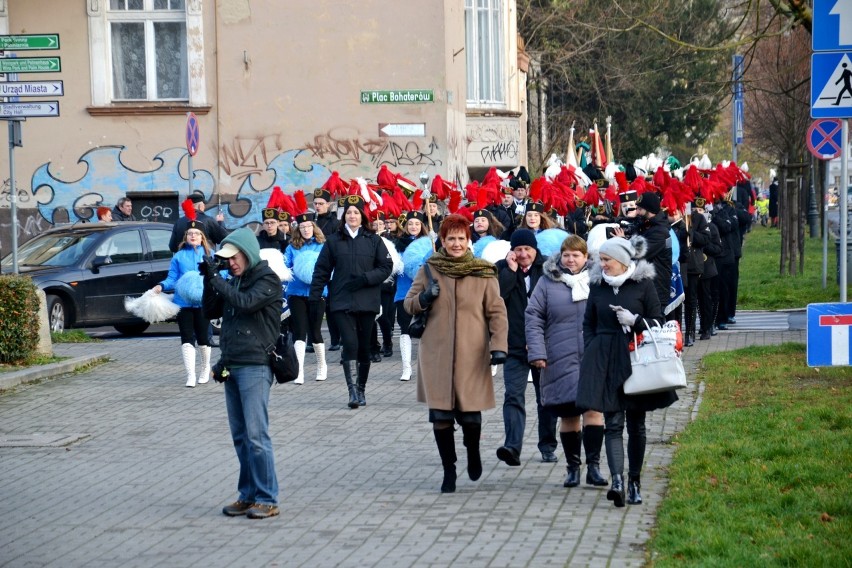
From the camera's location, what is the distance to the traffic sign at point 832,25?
8552 millimetres

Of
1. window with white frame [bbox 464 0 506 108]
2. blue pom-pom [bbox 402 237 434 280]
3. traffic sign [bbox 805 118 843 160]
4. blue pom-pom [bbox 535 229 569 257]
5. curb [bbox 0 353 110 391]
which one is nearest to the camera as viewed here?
blue pom-pom [bbox 535 229 569 257]

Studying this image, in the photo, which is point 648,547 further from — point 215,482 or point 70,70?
point 70,70

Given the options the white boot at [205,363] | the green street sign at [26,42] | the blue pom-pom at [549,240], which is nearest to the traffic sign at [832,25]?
the blue pom-pom at [549,240]

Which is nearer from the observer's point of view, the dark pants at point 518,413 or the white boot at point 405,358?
the dark pants at point 518,413

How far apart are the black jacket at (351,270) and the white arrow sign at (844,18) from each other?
549 cm

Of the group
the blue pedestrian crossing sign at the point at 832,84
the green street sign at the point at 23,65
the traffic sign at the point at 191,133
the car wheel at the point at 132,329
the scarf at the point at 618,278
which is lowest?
the car wheel at the point at 132,329

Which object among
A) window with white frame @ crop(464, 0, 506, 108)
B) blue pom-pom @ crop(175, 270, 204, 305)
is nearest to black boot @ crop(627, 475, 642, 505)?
blue pom-pom @ crop(175, 270, 204, 305)

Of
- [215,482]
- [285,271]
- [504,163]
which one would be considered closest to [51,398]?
[285,271]

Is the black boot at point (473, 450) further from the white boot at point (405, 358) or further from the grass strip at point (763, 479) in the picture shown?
the white boot at point (405, 358)

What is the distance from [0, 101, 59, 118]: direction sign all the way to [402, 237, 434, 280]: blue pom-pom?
178 inches

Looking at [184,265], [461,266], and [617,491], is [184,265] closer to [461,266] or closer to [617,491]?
[461,266]

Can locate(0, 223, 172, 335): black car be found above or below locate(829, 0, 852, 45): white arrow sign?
below

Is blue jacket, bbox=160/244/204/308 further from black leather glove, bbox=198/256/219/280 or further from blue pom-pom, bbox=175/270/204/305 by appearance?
black leather glove, bbox=198/256/219/280

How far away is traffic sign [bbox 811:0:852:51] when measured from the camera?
8.55 metres
